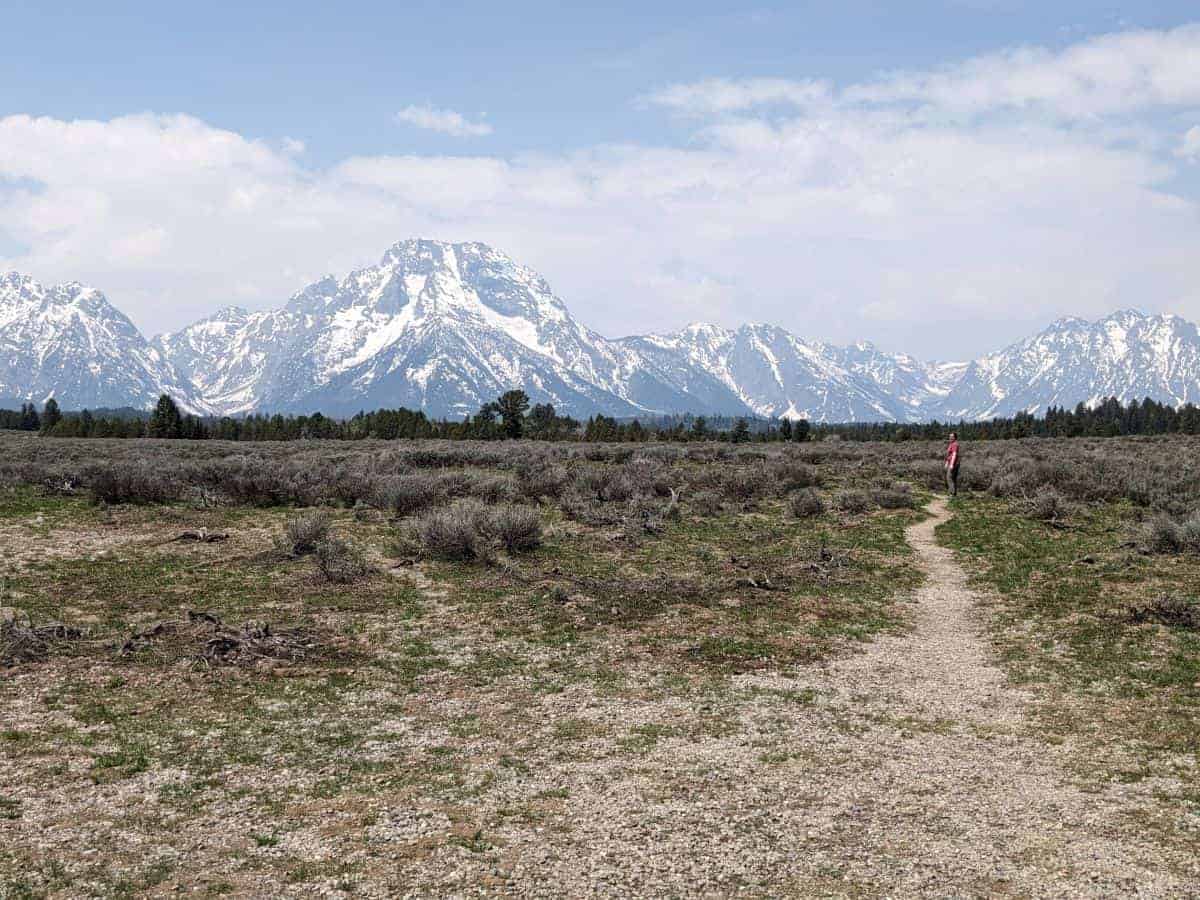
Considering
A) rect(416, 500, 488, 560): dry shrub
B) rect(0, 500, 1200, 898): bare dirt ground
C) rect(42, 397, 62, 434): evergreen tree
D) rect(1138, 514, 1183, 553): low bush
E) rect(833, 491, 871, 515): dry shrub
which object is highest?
rect(1138, 514, 1183, 553): low bush

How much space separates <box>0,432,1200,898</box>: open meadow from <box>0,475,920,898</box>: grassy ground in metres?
0.05

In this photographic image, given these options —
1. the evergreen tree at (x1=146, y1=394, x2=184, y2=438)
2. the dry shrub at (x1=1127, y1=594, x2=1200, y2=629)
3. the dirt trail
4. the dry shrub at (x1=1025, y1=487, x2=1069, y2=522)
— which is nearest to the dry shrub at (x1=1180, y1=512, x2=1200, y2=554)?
the dry shrub at (x1=1127, y1=594, x2=1200, y2=629)

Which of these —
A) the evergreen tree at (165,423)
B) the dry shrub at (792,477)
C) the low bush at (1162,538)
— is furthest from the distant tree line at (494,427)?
the low bush at (1162,538)

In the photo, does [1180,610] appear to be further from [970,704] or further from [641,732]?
[641,732]

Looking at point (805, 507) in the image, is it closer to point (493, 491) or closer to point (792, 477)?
point (792, 477)

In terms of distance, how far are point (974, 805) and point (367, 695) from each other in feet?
25.1

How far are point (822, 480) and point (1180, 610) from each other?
24.2m

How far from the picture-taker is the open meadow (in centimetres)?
721

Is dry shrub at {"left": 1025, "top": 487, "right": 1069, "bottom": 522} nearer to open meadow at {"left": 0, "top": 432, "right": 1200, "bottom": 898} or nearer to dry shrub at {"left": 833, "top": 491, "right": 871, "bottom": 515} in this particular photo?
open meadow at {"left": 0, "top": 432, "right": 1200, "bottom": 898}

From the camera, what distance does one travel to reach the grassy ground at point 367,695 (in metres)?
7.48

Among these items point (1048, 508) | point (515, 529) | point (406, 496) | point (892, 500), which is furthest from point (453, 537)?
point (1048, 508)

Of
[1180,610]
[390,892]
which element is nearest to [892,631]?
[1180,610]

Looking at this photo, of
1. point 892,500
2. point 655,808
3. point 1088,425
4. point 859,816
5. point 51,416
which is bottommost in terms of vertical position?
point 51,416

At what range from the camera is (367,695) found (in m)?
11.6
